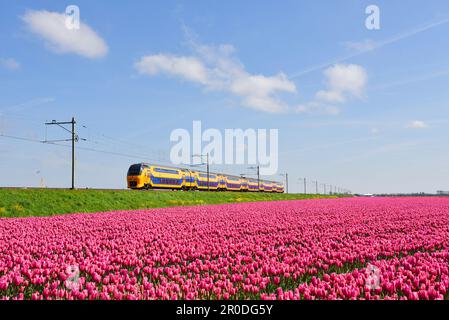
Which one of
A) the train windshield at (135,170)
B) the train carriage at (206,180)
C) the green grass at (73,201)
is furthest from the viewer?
the train carriage at (206,180)

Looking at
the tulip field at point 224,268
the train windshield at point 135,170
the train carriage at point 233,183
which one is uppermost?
the train windshield at point 135,170

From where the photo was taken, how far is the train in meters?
53.4

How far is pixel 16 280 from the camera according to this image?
6.45m

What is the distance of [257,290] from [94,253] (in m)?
5.19

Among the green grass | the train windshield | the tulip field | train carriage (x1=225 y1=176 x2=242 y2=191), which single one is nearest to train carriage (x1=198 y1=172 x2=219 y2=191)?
train carriage (x1=225 y1=176 x2=242 y2=191)

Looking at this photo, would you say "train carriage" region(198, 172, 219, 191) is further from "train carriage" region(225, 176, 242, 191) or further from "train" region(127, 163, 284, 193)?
"train carriage" region(225, 176, 242, 191)

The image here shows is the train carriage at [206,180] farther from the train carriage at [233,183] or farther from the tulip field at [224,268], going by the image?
the tulip field at [224,268]

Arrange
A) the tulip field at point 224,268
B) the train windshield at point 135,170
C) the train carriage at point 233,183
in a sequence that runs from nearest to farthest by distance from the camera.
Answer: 1. the tulip field at point 224,268
2. the train windshield at point 135,170
3. the train carriage at point 233,183

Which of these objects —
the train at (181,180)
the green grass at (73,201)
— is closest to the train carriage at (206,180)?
the train at (181,180)

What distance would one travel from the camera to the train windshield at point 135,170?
53.1 meters

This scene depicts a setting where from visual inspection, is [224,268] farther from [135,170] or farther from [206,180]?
[206,180]

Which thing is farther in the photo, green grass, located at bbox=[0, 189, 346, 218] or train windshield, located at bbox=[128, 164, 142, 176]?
train windshield, located at bbox=[128, 164, 142, 176]

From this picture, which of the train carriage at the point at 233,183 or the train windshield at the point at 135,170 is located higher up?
the train windshield at the point at 135,170

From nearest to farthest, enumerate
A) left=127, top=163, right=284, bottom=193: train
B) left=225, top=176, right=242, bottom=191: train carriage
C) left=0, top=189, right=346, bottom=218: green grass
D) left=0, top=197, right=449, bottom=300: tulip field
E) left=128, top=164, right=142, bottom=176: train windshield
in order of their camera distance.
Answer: left=0, top=197, right=449, bottom=300: tulip field → left=0, top=189, right=346, bottom=218: green grass → left=128, top=164, right=142, bottom=176: train windshield → left=127, top=163, right=284, bottom=193: train → left=225, top=176, right=242, bottom=191: train carriage
